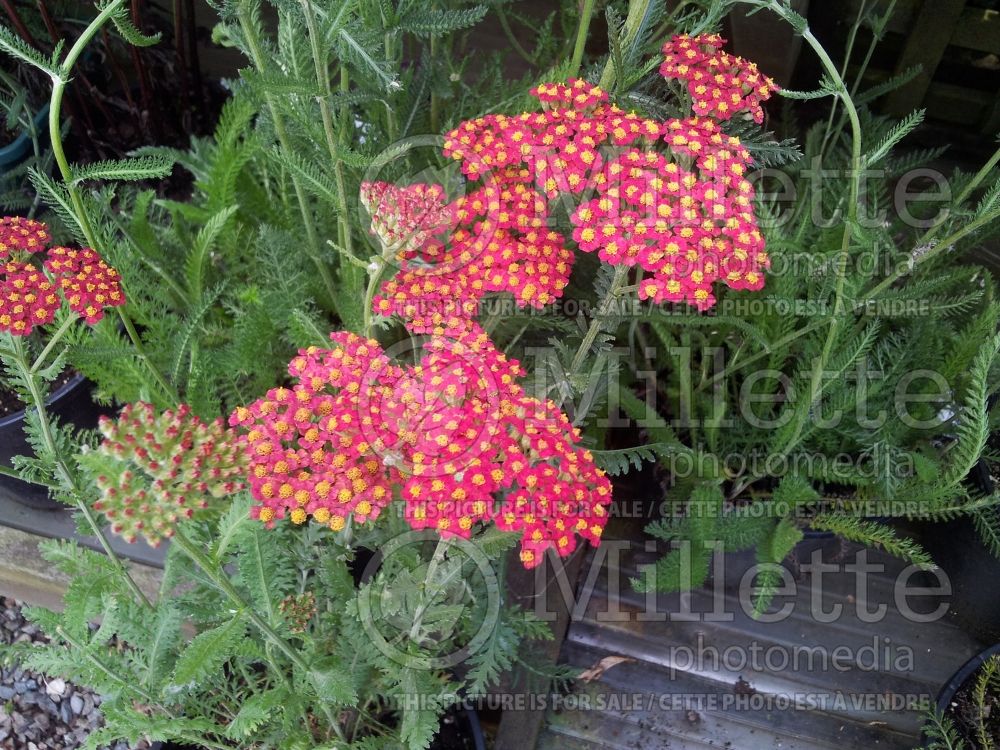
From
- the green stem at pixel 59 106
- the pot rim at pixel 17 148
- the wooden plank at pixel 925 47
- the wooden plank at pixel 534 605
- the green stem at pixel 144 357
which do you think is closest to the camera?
the green stem at pixel 59 106

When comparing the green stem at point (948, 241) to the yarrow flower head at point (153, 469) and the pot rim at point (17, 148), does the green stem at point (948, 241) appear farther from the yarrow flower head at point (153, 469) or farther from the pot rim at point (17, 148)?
the pot rim at point (17, 148)

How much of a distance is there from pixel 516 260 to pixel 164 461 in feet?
1.87

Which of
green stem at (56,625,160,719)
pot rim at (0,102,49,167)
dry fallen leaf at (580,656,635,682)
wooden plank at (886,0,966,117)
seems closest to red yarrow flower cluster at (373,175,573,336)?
green stem at (56,625,160,719)

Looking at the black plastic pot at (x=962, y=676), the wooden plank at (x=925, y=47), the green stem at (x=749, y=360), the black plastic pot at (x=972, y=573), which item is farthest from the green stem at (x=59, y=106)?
the wooden plank at (x=925, y=47)

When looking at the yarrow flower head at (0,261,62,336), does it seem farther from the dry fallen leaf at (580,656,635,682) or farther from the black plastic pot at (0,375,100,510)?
the dry fallen leaf at (580,656,635,682)

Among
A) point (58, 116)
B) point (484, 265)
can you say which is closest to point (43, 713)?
point (58, 116)

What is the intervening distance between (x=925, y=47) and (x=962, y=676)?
5.74 feet

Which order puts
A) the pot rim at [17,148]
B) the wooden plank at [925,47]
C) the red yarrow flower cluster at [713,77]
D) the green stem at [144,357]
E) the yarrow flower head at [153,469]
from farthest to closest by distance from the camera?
1. the wooden plank at [925,47]
2. the pot rim at [17,148]
3. the green stem at [144,357]
4. the red yarrow flower cluster at [713,77]
5. the yarrow flower head at [153,469]

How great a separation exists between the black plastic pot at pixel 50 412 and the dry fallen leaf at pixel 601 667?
3.93ft

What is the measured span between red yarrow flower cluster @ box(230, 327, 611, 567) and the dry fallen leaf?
2.52 ft

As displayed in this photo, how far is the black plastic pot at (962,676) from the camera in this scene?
58.1 inches

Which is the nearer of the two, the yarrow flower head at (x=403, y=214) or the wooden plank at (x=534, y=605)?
the yarrow flower head at (x=403, y=214)

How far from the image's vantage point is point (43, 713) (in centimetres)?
178

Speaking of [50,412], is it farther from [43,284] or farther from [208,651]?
→ [208,651]
